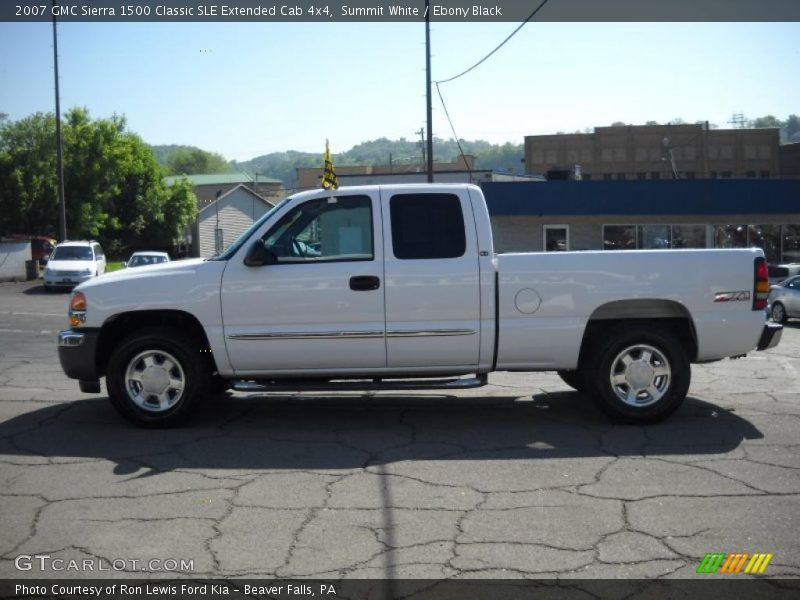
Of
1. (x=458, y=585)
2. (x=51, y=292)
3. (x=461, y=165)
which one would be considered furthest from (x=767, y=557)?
(x=461, y=165)

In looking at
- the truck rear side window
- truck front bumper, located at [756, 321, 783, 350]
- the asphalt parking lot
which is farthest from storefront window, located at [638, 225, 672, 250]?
the truck rear side window

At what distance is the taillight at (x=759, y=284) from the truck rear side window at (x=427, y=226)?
2530 mm

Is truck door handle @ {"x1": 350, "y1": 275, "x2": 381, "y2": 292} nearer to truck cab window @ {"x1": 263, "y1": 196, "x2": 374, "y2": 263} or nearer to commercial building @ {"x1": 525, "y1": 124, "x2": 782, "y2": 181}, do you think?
truck cab window @ {"x1": 263, "y1": 196, "x2": 374, "y2": 263}

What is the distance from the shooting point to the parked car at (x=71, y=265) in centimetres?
3012

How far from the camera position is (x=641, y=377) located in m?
7.49

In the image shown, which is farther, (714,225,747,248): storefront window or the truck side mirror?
(714,225,747,248): storefront window

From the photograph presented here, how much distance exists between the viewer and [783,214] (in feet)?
120

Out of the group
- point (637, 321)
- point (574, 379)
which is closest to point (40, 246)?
point (574, 379)

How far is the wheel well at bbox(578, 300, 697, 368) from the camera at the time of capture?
7480mm

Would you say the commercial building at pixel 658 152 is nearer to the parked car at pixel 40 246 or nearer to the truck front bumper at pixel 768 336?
the parked car at pixel 40 246

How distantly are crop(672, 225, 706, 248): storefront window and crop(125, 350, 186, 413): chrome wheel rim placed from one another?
3242cm

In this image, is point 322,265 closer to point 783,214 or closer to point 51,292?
point 51,292

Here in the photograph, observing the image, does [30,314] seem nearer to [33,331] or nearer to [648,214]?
[33,331]

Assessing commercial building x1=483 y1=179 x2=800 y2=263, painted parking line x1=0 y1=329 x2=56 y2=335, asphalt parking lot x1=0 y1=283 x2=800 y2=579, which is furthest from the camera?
commercial building x1=483 y1=179 x2=800 y2=263
